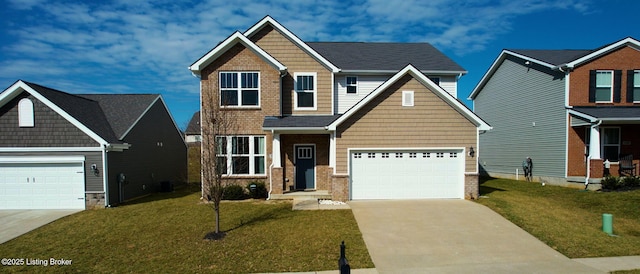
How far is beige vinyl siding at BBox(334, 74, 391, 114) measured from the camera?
54.5ft

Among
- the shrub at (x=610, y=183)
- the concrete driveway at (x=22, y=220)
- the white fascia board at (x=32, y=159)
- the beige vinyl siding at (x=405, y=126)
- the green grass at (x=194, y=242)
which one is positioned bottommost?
the concrete driveway at (x=22, y=220)

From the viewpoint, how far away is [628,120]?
50.4ft

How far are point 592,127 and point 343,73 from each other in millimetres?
12797

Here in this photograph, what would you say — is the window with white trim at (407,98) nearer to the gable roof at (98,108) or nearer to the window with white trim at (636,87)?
the gable roof at (98,108)

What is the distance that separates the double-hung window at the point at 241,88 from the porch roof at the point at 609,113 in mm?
16452

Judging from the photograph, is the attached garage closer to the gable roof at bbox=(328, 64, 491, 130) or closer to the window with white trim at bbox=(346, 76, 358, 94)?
the gable roof at bbox=(328, 64, 491, 130)

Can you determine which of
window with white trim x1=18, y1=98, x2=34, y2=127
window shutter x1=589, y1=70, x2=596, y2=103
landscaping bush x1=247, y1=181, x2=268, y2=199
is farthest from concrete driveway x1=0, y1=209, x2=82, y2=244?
window shutter x1=589, y1=70, x2=596, y2=103

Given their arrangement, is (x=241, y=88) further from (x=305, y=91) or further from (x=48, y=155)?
(x=48, y=155)

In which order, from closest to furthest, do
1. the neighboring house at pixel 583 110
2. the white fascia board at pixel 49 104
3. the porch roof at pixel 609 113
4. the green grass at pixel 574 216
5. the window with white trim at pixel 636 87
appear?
1. the green grass at pixel 574 216
2. the white fascia board at pixel 49 104
3. the porch roof at pixel 609 113
4. the neighboring house at pixel 583 110
5. the window with white trim at pixel 636 87

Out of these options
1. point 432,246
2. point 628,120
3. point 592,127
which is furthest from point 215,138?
point 628,120

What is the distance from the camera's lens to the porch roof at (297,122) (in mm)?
13844

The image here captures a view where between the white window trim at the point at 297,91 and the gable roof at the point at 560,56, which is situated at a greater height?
the gable roof at the point at 560,56

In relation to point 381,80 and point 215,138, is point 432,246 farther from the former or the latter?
point 381,80

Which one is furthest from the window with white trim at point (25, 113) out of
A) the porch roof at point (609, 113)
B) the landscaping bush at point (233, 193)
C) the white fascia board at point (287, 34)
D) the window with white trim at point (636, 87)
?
the window with white trim at point (636, 87)
